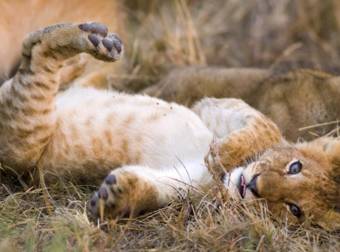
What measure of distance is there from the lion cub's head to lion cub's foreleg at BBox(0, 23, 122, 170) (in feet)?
2.37

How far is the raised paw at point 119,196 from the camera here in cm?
294

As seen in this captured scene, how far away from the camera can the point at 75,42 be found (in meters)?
3.28

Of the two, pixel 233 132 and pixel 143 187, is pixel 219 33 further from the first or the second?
pixel 143 187

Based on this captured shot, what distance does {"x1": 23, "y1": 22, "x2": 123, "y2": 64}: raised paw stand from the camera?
3.20 metres

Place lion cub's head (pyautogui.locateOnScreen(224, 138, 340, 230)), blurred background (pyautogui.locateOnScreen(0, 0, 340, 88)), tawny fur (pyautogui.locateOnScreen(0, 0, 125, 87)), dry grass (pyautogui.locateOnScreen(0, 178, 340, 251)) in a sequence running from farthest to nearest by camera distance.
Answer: blurred background (pyautogui.locateOnScreen(0, 0, 340, 88))
tawny fur (pyautogui.locateOnScreen(0, 0, 125, 87))
lion cub's head (pyautogui.locateOnScreen(224, 138, 340, 230))
dry grass (pyautogui.locateOnScreen(0, 178, 340, 251))

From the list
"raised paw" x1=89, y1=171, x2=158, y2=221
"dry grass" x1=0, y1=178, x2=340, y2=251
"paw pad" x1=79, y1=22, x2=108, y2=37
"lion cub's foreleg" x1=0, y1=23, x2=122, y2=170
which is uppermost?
"paw pad" x1=79, y1=22, x2=108, y2=37

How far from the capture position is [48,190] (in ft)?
11.5

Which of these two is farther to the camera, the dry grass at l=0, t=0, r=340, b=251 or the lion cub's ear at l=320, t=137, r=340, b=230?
the lion cub's ear at l=320, t=137, r=340, b=230

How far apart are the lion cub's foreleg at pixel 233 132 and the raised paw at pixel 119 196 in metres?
0.37

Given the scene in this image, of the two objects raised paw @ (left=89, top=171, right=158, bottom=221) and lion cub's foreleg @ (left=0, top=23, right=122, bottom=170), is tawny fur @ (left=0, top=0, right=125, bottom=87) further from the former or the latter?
raised paw @ (left=89, top=171, right=158, bottom=221)

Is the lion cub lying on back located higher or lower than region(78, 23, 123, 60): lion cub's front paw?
lower

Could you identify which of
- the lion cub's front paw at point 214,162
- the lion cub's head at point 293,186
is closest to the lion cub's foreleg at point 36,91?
the lion cub's front paw at point 214,162

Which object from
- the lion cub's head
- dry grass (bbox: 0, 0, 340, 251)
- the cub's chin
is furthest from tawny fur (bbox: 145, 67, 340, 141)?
the cub's chin

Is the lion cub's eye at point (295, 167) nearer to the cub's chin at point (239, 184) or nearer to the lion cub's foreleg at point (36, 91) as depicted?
the cub's chin at point (239, 184)
